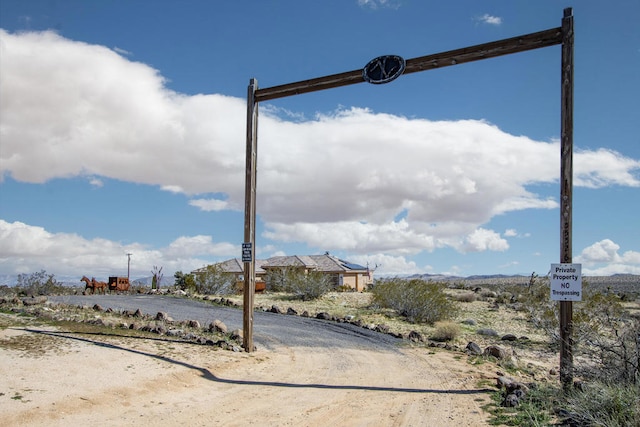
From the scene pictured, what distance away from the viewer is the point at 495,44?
10438mm

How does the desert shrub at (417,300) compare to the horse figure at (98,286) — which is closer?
the desert shrub at (417,300)

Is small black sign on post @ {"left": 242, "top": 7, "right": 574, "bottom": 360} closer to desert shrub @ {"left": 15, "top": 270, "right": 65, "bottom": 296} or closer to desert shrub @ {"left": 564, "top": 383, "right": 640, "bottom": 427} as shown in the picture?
desert shrub @ {"left": 564, "top": 383, "right": 640, "bottom": 427}

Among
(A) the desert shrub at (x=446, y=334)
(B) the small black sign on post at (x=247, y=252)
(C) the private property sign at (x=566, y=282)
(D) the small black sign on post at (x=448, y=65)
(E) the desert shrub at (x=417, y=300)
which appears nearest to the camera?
(C) the private property sign at (x=566, y=282)

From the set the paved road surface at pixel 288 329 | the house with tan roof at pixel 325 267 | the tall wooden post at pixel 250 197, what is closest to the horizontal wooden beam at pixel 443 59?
the tall wooden post at pixel 250 197

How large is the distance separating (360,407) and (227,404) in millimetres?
2019

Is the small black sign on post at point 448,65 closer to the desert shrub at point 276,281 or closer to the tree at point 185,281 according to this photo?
the tree at point 185,281

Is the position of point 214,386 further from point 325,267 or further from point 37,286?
point 325,267

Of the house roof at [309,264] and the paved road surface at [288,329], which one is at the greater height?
the house roof at [309,264]

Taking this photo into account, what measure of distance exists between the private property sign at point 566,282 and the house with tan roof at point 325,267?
143 ft

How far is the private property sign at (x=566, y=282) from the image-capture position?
29.5 ft

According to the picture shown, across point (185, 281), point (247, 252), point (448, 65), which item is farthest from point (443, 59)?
point (185, 281)

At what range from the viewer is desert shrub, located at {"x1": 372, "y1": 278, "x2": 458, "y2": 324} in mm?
22609

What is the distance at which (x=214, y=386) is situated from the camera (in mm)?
9328

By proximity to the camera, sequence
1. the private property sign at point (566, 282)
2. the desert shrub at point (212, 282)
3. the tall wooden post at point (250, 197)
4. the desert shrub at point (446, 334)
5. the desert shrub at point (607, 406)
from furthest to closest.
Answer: the desert shrub at point (212, 282)
the desert shrub at point (446, 334)
the tall wooden post at point (250, 197)
the private property sign at point (566, 282)
the desert shrub at point (607, 406)
